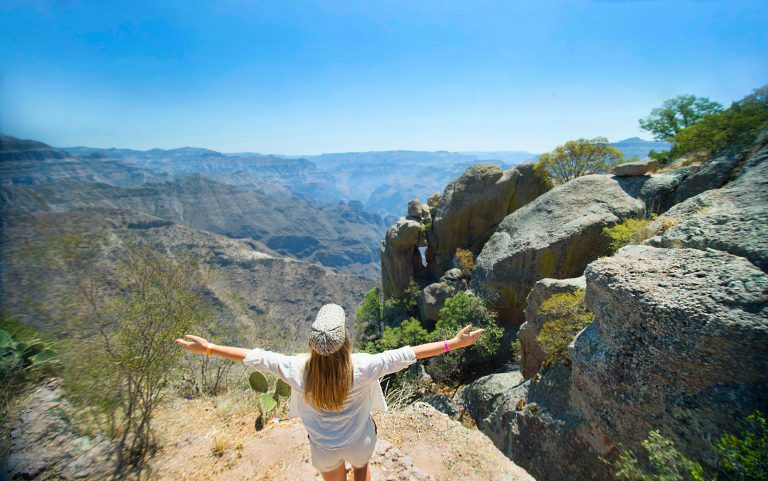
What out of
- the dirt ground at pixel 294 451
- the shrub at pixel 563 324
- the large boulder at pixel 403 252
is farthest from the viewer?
the large boulder at pixel 403 252

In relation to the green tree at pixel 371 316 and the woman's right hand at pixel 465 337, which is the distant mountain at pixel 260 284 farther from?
the woman's right hand at pixel 465 337

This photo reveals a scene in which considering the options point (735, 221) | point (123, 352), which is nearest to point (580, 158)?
point (735, 221)

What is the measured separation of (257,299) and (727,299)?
111219 millimetres

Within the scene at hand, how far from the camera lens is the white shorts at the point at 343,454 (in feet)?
11.0

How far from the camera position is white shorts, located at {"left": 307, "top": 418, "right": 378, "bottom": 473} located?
3.37 meters

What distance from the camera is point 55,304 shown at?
742 cm

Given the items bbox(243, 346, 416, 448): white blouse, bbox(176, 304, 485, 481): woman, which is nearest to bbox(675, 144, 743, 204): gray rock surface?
bbox(176, 304, 485, 481): woman

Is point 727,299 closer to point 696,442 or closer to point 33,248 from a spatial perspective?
point 696,442

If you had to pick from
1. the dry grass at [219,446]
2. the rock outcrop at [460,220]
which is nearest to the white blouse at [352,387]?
the dry grass at [219,446]

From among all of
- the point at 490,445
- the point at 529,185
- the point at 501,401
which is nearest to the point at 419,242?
the point at 529,185

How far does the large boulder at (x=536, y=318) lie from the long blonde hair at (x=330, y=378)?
9.42m

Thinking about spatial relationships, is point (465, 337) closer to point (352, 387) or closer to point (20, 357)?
point (352, 387)

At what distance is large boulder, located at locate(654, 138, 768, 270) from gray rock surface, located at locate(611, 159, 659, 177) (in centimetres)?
881

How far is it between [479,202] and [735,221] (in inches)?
807
